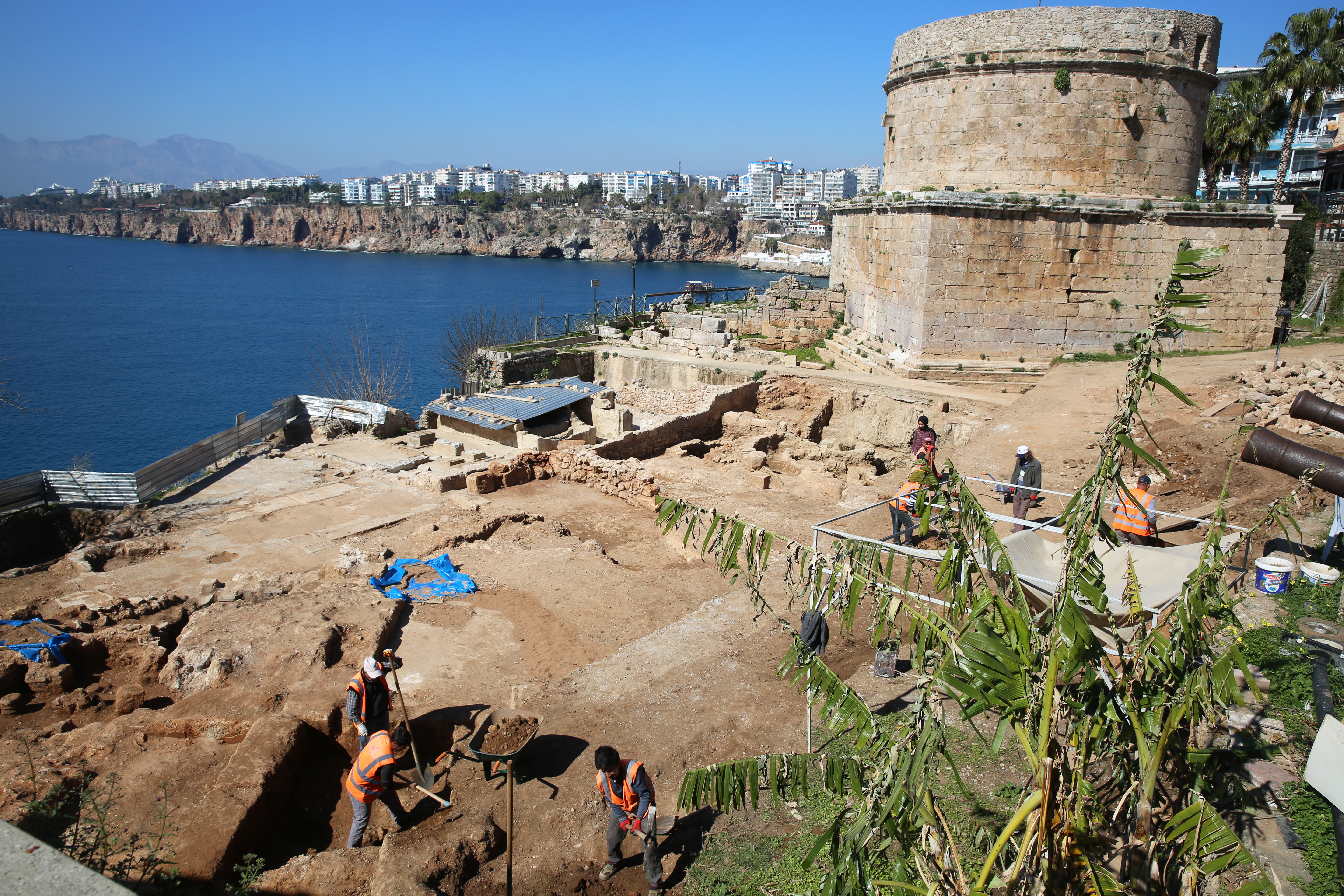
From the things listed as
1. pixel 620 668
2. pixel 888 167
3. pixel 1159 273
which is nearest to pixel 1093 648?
pixel 620 668

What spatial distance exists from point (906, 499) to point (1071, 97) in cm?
1484

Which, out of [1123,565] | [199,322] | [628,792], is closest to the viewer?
[628,792]

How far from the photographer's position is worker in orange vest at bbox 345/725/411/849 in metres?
6.27

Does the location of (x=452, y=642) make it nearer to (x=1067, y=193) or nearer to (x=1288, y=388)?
(x=1288, y=388)

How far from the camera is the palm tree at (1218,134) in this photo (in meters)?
30.6

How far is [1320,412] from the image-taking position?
28.0 feet

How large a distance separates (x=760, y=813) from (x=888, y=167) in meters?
21.2

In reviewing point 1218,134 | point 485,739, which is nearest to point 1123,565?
point 485,739

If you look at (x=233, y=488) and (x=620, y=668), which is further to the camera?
(x=233, y=488)

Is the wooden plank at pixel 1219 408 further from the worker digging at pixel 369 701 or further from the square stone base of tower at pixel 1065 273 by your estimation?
the worker digging at pixel 369 701

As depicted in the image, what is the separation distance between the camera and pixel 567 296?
78.8 m

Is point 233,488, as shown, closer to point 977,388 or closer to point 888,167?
point 977,388

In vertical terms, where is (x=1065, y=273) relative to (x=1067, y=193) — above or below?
below

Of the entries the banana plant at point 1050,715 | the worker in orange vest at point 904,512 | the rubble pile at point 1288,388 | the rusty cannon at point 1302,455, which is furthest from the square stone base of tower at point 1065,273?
the banana plant at point 1050,715
